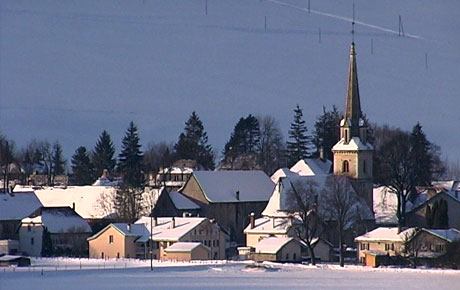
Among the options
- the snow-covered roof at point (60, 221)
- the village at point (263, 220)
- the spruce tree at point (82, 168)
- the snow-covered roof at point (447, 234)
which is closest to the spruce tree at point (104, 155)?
the spruce tree at point (82, 168)

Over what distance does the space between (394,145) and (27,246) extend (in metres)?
35.6

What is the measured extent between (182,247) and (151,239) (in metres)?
3.49

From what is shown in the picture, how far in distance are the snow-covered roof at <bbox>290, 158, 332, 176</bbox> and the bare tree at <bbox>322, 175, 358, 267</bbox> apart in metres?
16.0

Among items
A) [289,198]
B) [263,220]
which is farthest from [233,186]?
[289,198]

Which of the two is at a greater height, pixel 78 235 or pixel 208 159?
pixel 208 159

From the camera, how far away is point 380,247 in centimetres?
8738

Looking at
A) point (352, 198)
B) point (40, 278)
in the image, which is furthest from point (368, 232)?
point (40, 278)

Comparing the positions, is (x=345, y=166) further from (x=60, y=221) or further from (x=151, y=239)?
(x=60, y=221)

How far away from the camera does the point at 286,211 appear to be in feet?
310

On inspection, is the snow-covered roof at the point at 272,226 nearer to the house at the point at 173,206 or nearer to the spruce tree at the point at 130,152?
the house at the point at 173,206

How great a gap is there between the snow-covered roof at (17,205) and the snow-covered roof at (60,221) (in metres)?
0.89

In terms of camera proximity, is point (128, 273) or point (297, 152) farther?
point (297, 152)

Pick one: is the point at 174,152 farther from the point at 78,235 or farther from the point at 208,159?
the point at 78,235

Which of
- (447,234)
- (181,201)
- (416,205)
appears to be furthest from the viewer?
(416,205)
